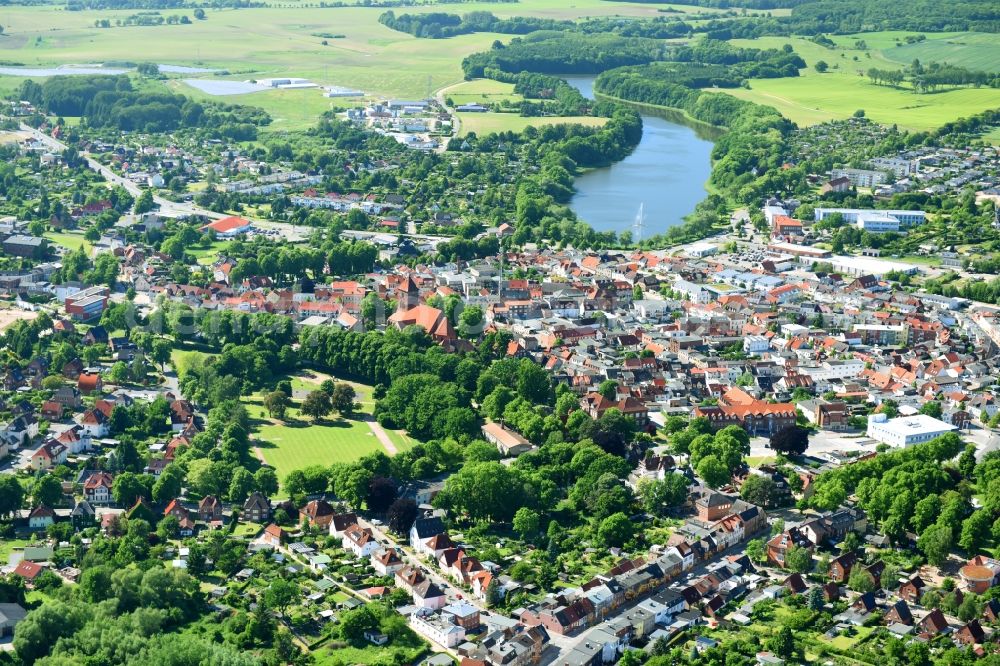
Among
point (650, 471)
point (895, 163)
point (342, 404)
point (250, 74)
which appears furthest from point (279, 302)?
point (250, 74)

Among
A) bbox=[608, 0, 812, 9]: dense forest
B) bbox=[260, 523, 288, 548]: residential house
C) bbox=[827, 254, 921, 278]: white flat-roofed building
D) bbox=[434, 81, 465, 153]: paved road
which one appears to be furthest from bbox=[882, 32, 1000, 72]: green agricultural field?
bbox=[260, 523, 288, 548]: residential house

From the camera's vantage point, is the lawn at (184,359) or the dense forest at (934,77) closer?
the lawn at (184,359)

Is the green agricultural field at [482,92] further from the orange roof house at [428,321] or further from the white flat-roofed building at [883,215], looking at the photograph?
the orange roof house at [428,321]

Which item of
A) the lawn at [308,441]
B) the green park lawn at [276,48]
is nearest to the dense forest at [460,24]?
the green park lawn at [276,48]

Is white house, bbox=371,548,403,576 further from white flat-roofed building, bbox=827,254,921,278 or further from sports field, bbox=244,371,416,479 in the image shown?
white flat-roofed building, bbox=827,254,921,278

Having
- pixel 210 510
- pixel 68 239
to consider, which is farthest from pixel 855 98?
pixel 210 510

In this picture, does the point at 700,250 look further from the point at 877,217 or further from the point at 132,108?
the point at 132,108

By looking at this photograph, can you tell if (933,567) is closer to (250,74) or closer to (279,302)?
(279,302)
